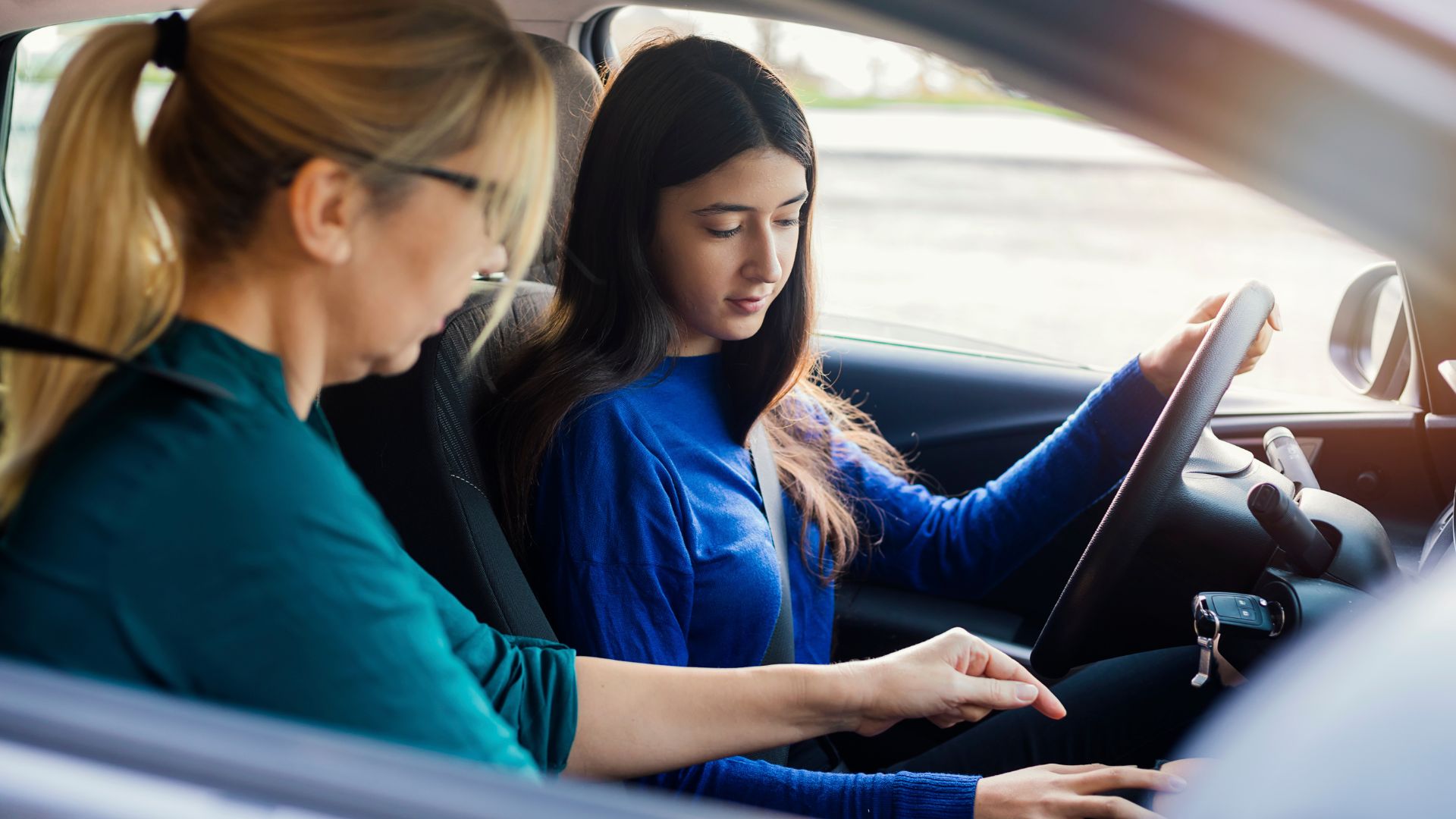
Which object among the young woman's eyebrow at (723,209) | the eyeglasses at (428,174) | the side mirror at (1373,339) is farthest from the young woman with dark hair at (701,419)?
the eyeglasses at (428,174)

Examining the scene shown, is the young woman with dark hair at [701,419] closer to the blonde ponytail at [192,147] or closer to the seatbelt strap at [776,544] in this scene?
the seatbelt strap at [776,544]

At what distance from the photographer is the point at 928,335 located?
2490 mm

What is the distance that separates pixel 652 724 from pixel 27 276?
2.22ft

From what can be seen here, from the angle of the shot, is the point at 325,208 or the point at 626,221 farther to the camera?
the point at 626,221

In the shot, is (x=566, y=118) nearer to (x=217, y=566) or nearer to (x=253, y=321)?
→ (x=253, y=321)

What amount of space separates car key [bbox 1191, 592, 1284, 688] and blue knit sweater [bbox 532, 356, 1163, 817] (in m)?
0.31

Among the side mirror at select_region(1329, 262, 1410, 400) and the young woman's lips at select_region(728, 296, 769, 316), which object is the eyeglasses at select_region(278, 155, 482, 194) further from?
the side mirror at select_region(1329, 262, 1410, 400)

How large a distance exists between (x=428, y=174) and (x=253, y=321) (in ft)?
0.52

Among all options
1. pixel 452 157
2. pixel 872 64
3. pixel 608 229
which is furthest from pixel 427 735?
pixel 872 64

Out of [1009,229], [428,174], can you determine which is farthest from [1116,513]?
[1009,229]

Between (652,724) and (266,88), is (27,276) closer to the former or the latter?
(266,88)

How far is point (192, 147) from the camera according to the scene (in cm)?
83

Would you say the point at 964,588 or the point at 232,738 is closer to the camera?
the point at 232,738

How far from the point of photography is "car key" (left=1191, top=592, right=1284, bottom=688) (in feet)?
4.15
